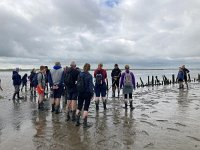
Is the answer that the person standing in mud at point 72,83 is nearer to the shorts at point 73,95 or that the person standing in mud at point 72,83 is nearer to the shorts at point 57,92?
the shorts at point 73,95

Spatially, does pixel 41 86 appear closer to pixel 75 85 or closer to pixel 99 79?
pixel 99 79

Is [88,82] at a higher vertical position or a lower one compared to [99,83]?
higher

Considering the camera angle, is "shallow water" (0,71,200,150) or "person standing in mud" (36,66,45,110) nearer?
"shallow water" (0,71,200,150)

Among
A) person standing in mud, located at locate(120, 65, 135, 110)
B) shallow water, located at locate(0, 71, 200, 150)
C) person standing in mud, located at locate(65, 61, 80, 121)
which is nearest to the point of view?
shallow water, located at locate(0, 71, 200, 150)

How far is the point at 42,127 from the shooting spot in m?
10.6

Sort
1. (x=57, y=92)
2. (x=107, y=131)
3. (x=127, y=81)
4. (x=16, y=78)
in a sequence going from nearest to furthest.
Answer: (x=107, y=131) → (x=57, y=92) → (x=127, y=81) → (x=16, y=78)

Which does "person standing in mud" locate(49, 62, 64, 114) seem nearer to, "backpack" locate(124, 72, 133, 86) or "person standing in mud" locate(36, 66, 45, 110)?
"person standing in mud" locate(36, 66, 45, 110)

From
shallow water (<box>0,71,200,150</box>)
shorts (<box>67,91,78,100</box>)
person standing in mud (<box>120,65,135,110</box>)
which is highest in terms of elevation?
person standing in mud (<box>120,65,135,110</box>)

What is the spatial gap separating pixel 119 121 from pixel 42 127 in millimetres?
2843

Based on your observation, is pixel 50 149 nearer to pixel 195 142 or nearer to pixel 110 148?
pixel 110 148

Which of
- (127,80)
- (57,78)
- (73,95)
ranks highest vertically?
(57,78)

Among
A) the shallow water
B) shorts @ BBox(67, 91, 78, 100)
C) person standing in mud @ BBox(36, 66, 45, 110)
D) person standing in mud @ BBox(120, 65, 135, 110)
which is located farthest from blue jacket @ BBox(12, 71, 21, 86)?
shorts @ BBox(67, 91, 78, 100)

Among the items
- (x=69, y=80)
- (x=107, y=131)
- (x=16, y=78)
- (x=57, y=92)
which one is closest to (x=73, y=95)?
(x=69, y=80)

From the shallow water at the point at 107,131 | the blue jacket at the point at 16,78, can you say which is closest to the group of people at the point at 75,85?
the shallow water at the point at 107,131
